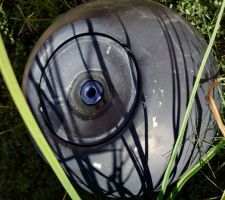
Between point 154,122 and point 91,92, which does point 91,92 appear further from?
point 154,122

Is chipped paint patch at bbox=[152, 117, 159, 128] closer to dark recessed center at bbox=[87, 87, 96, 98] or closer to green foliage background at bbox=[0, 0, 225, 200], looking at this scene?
dark recessed center at bbox=[87, 87, 96, 98]

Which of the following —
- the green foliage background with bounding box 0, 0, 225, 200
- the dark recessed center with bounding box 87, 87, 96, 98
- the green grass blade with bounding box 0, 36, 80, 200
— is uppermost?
→ the green grass blade with bounding box 0, 36, 80, 200

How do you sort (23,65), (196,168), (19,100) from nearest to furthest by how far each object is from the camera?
(19,100) < (196,168) < (23,65)

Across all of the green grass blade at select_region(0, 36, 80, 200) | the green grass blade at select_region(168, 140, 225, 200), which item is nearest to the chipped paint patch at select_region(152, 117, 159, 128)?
the green grass blade at select_region(168, 140, 225, 200)

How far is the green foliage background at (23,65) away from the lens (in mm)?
2010

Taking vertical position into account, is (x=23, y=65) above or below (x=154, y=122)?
below

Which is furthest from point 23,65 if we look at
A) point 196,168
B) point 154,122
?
point 196,168

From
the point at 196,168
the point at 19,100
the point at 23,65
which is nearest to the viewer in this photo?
the point at 19,100

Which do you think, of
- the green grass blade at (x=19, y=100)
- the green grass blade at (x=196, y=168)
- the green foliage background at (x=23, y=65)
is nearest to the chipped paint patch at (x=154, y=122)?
the green grass blade at (x=196, y=168)

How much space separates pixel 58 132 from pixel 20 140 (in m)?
0.75

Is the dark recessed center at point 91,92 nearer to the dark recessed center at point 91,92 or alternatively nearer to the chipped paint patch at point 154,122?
the dark recessed center at point 91,92

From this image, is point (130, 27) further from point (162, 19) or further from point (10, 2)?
point (10, 2)

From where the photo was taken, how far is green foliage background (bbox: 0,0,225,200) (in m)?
2.01

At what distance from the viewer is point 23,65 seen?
7.03ft
